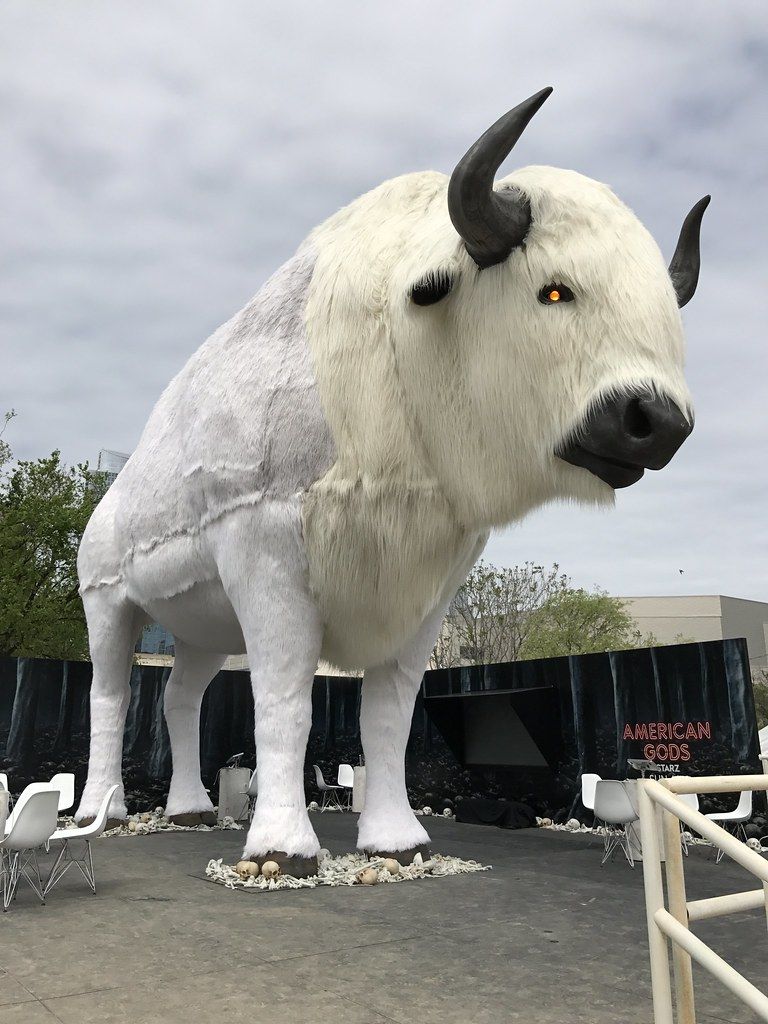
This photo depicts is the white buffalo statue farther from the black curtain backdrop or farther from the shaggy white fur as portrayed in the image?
the black curtain backdrop

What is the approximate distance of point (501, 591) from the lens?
26.2 m

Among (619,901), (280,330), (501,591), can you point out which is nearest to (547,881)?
(619,901)

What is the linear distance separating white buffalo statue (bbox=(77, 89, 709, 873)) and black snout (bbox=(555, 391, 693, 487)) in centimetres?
1

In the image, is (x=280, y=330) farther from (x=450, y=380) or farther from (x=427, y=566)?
(x=427, y=566)

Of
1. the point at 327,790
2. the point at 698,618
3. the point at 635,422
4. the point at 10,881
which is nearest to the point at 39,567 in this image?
the point at 327,790

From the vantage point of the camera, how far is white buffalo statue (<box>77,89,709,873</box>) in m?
4.89

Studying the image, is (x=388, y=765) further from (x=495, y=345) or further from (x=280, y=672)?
(x=495, y=345)

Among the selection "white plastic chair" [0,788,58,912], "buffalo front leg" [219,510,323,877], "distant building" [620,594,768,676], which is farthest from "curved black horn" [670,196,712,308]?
"distant building" [620,594,768,676]

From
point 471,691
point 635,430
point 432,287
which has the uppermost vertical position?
point 432,287

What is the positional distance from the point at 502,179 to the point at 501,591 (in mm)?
21350

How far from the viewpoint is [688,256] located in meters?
5.89

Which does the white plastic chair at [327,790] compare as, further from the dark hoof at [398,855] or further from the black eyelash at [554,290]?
the black eyelash at [554,290]

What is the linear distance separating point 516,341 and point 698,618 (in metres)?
49.2

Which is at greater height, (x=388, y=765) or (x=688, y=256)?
(x=688, y=256)
